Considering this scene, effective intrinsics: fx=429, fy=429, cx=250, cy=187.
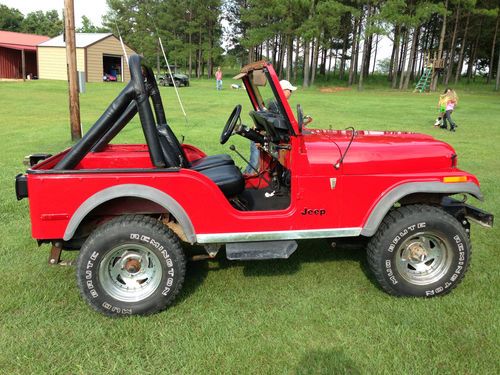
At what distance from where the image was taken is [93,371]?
2650 millimetres

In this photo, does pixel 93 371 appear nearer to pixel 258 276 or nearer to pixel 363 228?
pixel 258 276

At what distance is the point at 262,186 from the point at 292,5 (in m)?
37.8

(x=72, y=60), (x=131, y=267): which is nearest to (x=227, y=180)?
(x=131, y=267)

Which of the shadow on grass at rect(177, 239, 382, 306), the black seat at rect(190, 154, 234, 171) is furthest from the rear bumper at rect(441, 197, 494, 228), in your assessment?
the black seat at rect(190, 154, 234, 171)

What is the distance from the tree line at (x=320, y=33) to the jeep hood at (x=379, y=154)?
2306 cm

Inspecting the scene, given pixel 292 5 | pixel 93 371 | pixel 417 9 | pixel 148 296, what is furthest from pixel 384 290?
pixel 292 5

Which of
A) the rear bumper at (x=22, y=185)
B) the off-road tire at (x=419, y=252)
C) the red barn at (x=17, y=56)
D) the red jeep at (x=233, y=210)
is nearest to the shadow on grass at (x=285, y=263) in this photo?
the off-road tire at (x=419, y=252)

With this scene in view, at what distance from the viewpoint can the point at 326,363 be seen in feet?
8.91

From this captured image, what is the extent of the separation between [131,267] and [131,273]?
73 millimetres

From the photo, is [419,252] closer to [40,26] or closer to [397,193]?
[397,193]

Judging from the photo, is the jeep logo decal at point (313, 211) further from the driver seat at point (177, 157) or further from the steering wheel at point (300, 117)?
the driver seat at point (177, 157)

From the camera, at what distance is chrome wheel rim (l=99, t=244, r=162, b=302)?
10.5 ft

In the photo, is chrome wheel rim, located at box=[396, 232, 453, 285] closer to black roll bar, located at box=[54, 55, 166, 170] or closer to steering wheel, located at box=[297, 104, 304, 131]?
steering wheel, located at box=[297, 104, 304, 131]

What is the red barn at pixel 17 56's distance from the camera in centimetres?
4025
